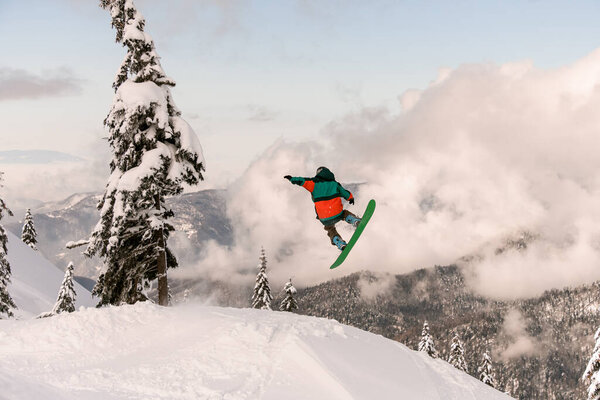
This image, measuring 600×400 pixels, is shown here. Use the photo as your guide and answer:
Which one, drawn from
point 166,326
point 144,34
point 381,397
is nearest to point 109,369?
point 166,326

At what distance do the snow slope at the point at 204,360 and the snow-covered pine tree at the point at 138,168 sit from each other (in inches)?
153

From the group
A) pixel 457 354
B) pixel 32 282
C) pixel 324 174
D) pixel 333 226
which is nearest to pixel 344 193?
pixel 324 174

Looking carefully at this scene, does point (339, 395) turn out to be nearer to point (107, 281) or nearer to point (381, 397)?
point (381, 397)

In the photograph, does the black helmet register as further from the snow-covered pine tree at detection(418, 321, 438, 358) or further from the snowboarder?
the snow-covered pine tree at detection(418, 321, 438, 358)

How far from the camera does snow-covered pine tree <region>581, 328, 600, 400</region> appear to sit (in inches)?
770

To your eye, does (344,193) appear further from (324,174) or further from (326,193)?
(324,174)

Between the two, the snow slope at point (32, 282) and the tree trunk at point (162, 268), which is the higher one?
the snow slope at point (32, 282)

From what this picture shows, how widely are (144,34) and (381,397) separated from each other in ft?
49.1

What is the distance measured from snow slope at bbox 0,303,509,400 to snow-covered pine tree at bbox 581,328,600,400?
30.8 feet

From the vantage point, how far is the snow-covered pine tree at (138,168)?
15.3 m

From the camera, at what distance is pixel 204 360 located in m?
10.2

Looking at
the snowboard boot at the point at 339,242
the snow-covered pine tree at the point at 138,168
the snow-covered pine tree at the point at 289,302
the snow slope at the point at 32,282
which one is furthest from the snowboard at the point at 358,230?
the snow slope at the point at 32,282

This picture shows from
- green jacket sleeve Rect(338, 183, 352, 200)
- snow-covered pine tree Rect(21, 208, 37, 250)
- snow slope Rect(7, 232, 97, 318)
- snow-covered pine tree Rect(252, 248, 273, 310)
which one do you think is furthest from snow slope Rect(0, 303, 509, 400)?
snow-covered pine tree Rect(21, 208, 37, 250)

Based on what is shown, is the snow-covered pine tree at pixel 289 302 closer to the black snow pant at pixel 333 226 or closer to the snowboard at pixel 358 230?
the black snow pant at pixel 333 226
